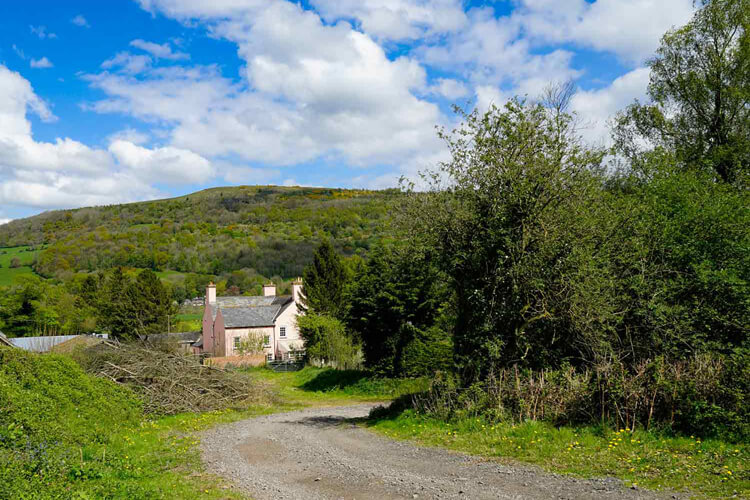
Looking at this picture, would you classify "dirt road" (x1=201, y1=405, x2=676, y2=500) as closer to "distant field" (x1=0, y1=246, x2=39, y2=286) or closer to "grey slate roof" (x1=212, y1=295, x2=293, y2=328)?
"grey slate roof" (x1=212, y1=295, x2=293, y2=328)

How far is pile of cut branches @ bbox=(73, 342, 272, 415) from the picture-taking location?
19312 millimetres

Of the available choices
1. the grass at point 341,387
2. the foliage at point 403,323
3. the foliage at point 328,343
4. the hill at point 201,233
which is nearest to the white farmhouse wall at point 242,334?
the foliage at point 328,343

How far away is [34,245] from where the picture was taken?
124000mm

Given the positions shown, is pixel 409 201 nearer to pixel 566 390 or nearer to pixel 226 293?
pixel 566 390

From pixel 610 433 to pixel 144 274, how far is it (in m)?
55.7

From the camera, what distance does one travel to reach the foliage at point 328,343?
3459 centimetres

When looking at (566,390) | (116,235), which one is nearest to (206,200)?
(116,235)

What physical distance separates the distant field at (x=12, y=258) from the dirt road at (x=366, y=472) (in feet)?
297

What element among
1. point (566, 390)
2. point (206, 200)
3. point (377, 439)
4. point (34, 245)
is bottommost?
point (377, 439)

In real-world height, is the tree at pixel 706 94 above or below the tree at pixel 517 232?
above

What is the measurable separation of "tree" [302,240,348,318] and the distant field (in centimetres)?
6393

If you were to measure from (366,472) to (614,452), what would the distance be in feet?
14.6

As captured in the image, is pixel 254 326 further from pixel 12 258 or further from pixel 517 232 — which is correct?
pixel 12 258

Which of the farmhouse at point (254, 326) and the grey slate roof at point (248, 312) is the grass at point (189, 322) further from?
the grey slate roof at point (248, 312)
